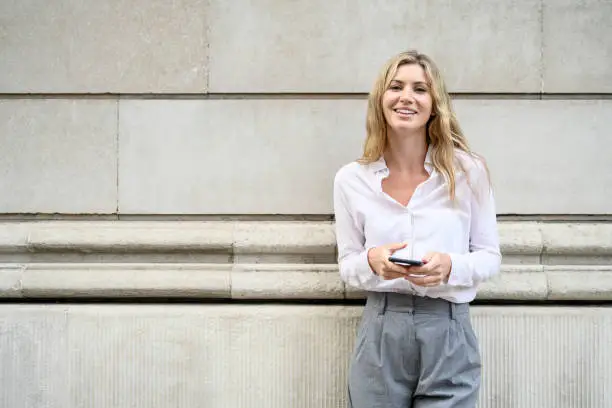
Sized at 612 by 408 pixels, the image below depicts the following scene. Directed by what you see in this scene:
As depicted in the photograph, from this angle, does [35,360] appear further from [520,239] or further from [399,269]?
[520,239]

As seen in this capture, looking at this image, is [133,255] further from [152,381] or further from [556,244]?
[556,244]

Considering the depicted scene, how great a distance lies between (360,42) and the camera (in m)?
3.91

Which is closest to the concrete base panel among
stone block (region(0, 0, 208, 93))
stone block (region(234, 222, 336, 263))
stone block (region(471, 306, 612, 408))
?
stone block (region(471, 306, 612, 408))

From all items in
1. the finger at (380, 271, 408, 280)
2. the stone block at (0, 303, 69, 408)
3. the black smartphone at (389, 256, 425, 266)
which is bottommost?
the stone block at (0, 303, 69, 408)

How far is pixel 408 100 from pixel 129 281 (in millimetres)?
2050

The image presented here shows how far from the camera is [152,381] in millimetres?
3828

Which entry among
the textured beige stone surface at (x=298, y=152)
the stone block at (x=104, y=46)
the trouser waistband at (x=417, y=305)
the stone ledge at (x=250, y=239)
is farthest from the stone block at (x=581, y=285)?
the stone block at (x=104, y=46)

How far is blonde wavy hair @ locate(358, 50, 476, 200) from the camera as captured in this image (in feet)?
9.86

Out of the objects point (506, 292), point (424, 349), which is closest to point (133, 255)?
point (424, 349)

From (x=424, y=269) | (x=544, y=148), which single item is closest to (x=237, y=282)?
(x=424, y=269)

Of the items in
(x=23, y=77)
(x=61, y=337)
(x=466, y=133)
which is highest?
(x=23, y=77)

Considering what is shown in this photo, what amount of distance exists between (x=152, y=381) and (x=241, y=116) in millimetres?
1720

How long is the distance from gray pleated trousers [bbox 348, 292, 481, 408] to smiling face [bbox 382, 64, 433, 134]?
81 cm

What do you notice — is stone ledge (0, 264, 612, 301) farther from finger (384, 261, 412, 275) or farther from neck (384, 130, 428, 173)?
finger (384, 261, 412, 275)
